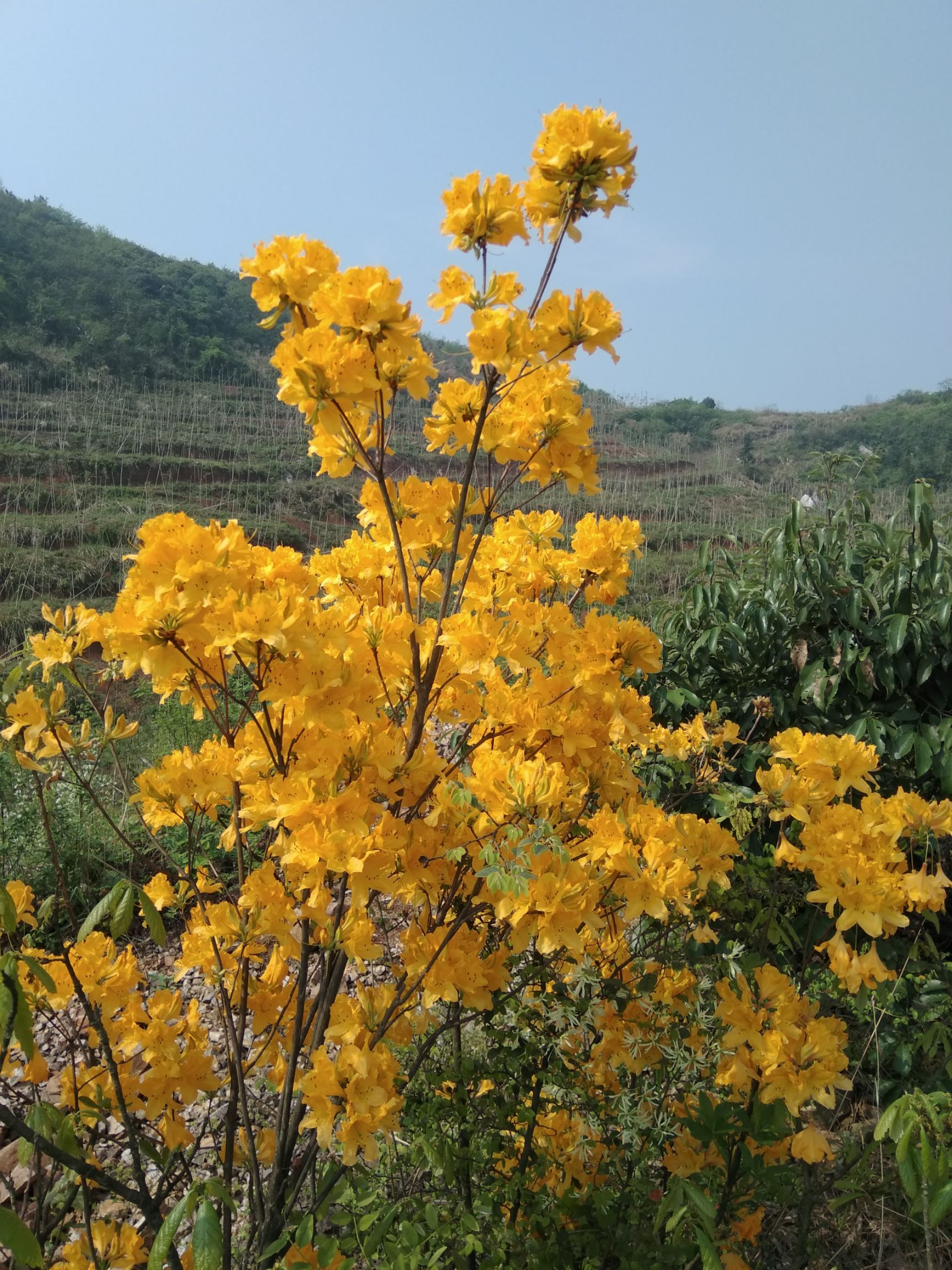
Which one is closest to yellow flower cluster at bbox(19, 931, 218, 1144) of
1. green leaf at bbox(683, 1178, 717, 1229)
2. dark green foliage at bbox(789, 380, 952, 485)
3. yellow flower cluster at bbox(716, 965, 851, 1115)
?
green leaf at bbox(683, 1178, 717, 1229)

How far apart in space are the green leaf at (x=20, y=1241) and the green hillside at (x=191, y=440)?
122 cm

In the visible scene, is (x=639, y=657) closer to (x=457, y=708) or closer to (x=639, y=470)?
(x=457, y=708)

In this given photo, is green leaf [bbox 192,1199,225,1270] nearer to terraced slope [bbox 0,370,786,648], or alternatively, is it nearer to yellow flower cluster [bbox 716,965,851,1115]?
yellow flower cluster [bbox 716,965,851,1115]

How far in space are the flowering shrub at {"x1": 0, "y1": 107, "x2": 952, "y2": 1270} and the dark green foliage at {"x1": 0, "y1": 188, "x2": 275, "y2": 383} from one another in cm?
2524

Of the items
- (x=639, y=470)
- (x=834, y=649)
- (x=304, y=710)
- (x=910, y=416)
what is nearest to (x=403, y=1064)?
(x=304, y=710)

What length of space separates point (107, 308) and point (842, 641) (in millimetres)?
31962

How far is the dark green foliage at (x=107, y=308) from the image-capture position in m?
24.2

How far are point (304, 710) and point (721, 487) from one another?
25.1m

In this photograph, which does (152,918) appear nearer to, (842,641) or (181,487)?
(842,641)

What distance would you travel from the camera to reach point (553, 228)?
120cm

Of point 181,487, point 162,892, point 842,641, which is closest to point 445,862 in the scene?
point 162,892

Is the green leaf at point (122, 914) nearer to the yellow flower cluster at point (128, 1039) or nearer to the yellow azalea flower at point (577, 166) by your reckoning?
the yellow flower cluster at point (128, 1039)

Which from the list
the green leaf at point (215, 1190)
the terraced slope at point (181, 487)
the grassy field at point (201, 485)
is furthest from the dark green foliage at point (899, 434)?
the green leaf at point (215, 1190)

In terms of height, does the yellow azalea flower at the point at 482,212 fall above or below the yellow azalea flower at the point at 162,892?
above
